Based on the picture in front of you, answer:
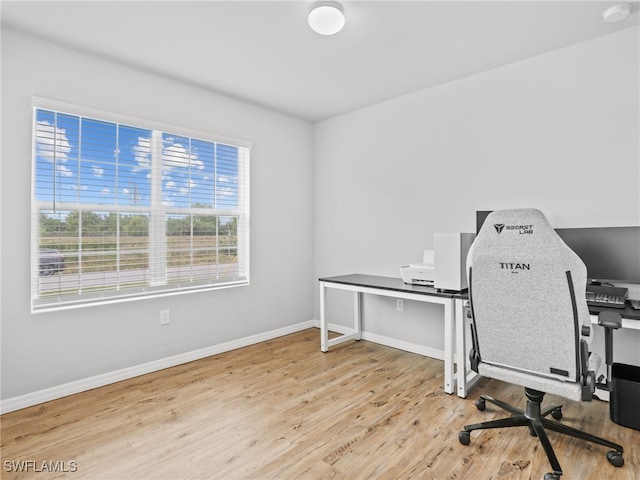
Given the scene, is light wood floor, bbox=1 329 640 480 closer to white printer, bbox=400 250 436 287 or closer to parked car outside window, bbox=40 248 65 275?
white printer, bbox=400 250 436 287

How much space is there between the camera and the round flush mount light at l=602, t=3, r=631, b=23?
210 centimetres

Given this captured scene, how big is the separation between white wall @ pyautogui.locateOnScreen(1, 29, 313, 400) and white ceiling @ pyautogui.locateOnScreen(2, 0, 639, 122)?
0.63 ft

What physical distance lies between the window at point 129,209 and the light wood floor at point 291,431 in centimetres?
84

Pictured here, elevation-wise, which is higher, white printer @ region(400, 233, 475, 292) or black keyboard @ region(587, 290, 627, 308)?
white printer @ region(400, 233, 475, 292)

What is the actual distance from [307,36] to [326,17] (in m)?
0.35

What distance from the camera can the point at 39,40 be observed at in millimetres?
2447

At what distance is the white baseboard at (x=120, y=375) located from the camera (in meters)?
2.37

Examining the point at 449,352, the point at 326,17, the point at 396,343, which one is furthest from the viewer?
the point at 396,343

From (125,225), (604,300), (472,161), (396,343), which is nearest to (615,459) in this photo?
(604,300)

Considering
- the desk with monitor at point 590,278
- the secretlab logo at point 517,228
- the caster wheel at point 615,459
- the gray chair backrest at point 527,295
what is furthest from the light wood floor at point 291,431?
the secretlab logo at point 517,228

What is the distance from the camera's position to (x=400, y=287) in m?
2.92


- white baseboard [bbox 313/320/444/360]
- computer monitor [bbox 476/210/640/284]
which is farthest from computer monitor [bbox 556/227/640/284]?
white baseboard [bbox 313/320/444/360]

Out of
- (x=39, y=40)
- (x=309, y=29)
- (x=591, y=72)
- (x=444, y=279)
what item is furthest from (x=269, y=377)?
(x=591, y=72)

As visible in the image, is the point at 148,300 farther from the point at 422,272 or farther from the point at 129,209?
the point at 422,272
